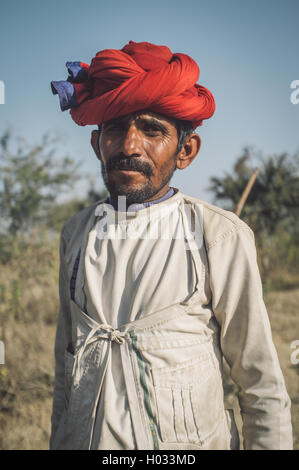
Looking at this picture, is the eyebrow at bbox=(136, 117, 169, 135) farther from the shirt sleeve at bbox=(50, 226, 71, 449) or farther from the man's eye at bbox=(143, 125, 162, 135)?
the shirt sleeve at bbox=(50, 226, 71, 449)

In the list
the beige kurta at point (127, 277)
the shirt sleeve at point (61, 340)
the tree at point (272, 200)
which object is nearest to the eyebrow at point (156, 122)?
the beige kurta at point (127, 277)

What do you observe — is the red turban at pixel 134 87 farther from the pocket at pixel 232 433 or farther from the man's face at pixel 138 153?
the pocket at pixel 232 433

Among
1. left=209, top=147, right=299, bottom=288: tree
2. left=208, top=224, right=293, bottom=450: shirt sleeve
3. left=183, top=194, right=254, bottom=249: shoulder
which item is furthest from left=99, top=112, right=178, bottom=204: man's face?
left=209, top=147, right=299, bottom=288: tree

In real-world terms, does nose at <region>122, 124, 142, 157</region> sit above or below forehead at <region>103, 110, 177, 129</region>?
below

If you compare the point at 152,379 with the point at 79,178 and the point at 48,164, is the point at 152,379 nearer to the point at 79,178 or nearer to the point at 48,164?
the point at 48,164

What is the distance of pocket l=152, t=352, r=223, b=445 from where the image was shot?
1.14 m

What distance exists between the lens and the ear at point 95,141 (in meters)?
1.57

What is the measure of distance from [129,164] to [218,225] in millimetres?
438

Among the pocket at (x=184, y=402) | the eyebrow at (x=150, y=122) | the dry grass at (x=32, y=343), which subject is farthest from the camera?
the dry grass at (x=32, y=343)

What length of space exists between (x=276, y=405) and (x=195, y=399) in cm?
29

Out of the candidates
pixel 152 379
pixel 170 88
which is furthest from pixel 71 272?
pixel 170 88

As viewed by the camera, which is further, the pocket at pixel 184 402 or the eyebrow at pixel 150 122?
the eyebrow at pixel 150 122

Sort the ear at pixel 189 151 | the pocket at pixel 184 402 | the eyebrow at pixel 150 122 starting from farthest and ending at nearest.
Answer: the ear at pixel 189 151
the eyebrow at pixel 150 122
the pocket at pixel 184 402

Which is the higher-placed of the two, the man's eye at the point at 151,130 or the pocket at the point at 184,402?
the man's eye at the point at 151,130
